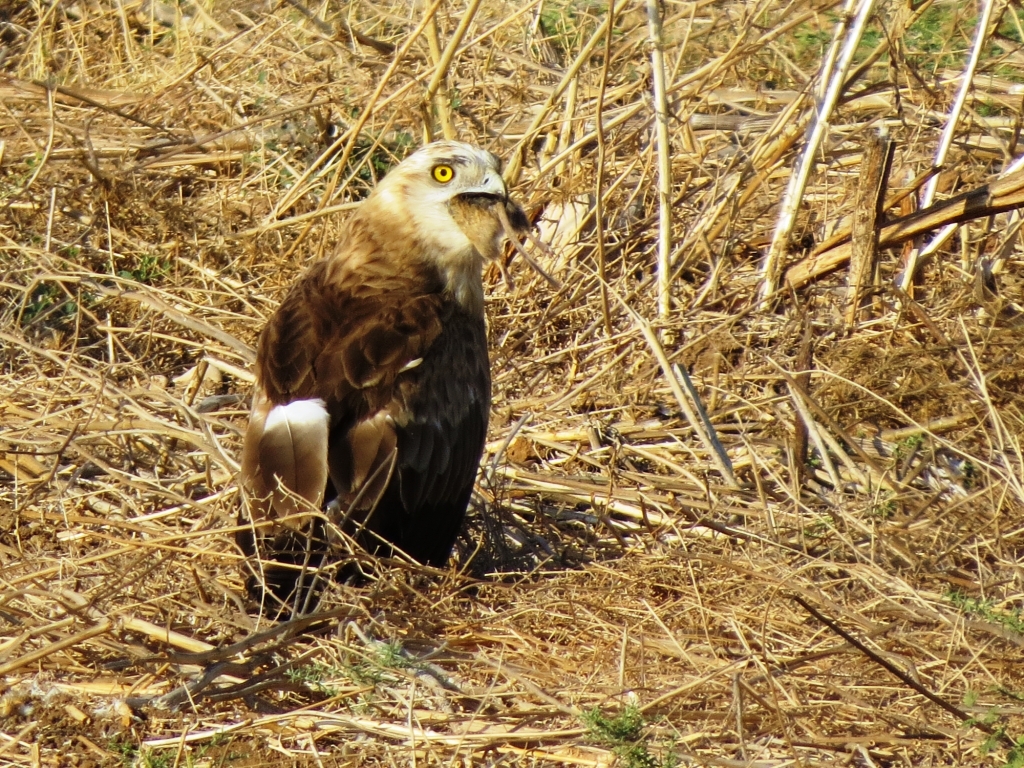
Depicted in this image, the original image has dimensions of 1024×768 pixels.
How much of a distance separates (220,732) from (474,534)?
1.56m

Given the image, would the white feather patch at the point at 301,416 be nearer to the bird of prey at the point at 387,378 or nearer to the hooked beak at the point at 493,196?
the bird of prey at the point at 387,378

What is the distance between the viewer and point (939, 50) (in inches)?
274

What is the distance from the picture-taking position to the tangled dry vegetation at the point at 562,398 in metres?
3.69

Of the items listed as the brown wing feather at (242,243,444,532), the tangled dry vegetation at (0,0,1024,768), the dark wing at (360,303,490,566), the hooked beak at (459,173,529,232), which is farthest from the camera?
the hooked beak at (459,173,529,232)

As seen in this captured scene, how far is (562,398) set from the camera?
5.51 m

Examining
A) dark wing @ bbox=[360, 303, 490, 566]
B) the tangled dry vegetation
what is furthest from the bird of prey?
the tangled dry vegetation

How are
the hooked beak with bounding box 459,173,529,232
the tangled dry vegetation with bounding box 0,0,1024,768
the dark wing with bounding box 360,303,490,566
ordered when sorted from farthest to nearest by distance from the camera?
the hooked beak with bounding box 459,173,529,232, the dark wing with bounding box 360,303,490,566, the tangled dry vegetation with bounding box 0,0,1024,768

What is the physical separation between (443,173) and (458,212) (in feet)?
0.48

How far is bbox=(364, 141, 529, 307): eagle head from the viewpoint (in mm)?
4938

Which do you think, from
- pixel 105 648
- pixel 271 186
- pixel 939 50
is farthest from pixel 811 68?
pixel 105 648

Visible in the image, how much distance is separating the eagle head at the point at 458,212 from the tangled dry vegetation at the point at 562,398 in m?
0.49

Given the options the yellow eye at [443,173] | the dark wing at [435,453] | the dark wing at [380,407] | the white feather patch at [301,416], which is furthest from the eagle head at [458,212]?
the white feather patch at [301,416]

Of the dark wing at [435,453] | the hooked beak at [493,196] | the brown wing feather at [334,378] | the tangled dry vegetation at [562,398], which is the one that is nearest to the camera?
the tangled dry vegetation at [562,398]

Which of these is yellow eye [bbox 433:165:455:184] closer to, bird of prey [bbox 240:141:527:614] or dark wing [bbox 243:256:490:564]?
bird of prey [bbox 240:141:527:614]
